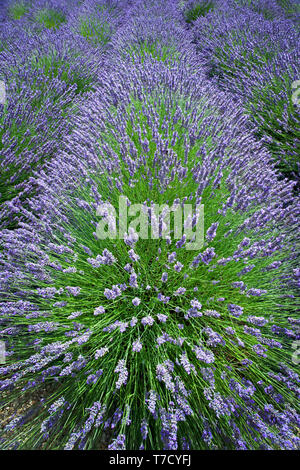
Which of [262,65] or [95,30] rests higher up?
[95,30]

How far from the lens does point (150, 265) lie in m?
1.33

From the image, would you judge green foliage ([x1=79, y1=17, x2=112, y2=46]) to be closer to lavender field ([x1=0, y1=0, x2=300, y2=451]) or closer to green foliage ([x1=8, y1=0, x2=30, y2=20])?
lavender field ([x1=0, y1=0, x2=300, y2=451])

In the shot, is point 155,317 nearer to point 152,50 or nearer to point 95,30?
point 152,50

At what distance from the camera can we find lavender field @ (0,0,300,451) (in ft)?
3.27

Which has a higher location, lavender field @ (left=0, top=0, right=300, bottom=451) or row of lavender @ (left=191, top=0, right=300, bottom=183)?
row of lavender @ (left=191, top=0, right=300, bottom=183)

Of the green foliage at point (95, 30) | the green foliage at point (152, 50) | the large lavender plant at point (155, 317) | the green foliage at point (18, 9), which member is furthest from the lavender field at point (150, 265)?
the green foliage at point (18, 9)

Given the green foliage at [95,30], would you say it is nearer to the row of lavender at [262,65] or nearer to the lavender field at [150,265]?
the row of lavender at [262,65]

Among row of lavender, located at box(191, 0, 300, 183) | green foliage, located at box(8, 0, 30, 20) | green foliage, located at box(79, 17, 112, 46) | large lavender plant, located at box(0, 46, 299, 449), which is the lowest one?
large lavender plant, located at box(0, 46, 299, 449)

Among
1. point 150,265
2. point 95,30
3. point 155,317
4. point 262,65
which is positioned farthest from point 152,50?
point 155,317

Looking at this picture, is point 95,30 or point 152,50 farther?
point 95,30

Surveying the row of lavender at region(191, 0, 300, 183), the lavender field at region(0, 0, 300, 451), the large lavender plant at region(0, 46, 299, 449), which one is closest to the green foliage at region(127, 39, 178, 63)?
the lavender field at region(0, 0, 300, 451)

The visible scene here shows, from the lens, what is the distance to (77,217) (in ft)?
4.81
